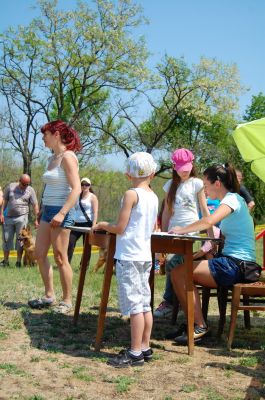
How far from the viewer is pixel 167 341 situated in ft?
16.3

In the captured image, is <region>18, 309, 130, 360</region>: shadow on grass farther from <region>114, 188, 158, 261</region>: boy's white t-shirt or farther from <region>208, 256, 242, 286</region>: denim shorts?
<region>208, 256, 242, 286</region>: denim shorts

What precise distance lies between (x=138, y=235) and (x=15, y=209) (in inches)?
313

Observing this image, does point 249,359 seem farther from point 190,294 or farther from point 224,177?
point 224,177

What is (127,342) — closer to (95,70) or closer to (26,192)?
(26,192)

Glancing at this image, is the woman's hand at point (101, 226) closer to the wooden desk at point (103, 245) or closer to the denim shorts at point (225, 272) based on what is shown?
the wooden desk at point (103, 245)

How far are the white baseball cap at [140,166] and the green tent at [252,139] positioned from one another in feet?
4.64

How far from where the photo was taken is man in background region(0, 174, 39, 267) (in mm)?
11695

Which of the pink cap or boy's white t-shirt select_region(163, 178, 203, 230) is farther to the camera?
boy's white t-shirt select_region(163, 178, 203, 230)

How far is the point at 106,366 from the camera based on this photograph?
4.04 meters

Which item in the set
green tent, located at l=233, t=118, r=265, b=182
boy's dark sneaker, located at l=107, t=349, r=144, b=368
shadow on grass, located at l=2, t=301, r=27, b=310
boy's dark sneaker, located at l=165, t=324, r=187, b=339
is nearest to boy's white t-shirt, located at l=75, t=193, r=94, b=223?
shadow on grass, located at l=2, t=301, r=27, b=310

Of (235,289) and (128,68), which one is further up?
(128,68)

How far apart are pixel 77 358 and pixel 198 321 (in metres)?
1.20

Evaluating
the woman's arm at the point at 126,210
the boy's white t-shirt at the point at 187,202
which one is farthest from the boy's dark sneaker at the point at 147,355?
the boy's white t-shirt at the point at 187,202

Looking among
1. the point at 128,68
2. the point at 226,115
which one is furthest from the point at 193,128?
the point at 128,68
